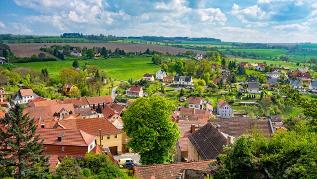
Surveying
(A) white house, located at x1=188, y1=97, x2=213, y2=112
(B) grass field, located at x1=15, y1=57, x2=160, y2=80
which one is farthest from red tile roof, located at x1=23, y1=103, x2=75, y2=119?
(B) grass field, located at x1=15, y1=57, x2=160, y2=80

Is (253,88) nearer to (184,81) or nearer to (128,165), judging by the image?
(184,81)

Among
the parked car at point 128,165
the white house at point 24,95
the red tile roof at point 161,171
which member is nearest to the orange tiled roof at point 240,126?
the parked car at point 128,165

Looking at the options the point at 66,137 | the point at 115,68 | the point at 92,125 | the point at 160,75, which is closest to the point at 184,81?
the point at 160,75

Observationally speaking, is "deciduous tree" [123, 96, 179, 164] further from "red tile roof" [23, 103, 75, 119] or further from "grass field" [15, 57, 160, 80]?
"grass field" [15, 57, 160, 80]

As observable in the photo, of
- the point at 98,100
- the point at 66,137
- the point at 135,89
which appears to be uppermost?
the point at 66,137

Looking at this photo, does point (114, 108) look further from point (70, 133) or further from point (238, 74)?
point (238, 74)

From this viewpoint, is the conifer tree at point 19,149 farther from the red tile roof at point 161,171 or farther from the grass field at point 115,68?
the grass field at point 115,68
